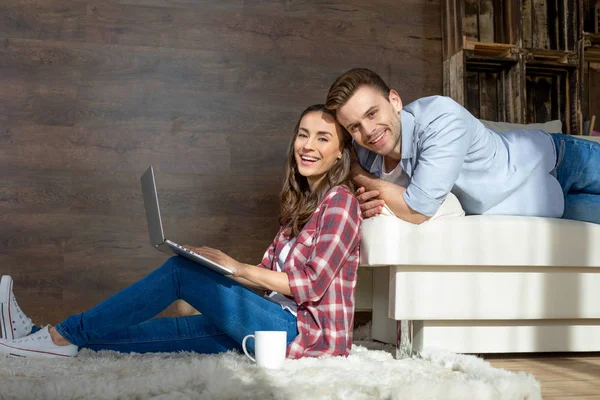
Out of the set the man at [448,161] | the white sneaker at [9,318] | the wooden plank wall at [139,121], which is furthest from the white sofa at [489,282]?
the wooden plank wall at [139,121]

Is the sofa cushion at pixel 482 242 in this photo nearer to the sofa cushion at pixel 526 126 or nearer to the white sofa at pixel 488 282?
the white sofa at pixel 488 282

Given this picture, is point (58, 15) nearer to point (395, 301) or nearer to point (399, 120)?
point (399, 120)

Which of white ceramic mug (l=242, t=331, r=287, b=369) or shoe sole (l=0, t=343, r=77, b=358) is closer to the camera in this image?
white ceramic mug (l=242, t=331, r=287, b=369)

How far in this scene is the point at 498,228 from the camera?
2.15 m

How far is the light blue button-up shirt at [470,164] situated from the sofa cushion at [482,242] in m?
0.10

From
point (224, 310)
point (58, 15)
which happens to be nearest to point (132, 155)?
point (58, 15)

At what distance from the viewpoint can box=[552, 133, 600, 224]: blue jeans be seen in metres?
2.44

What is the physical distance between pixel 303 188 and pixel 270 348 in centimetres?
60

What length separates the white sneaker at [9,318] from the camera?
6.20ft

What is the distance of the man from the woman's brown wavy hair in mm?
77

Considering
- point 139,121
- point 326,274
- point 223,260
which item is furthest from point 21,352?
point 139,121

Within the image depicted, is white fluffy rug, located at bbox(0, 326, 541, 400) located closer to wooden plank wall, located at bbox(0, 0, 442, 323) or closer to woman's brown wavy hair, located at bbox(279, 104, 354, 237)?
woman's brown wavy hair, located at bbox(279, 104, 354, 237)

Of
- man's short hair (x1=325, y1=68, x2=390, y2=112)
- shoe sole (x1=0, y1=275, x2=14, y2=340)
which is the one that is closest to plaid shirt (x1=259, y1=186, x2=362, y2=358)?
man's short hair (x1=325, y1=68, x2=390, y2=112)

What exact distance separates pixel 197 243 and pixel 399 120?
1.66 m
